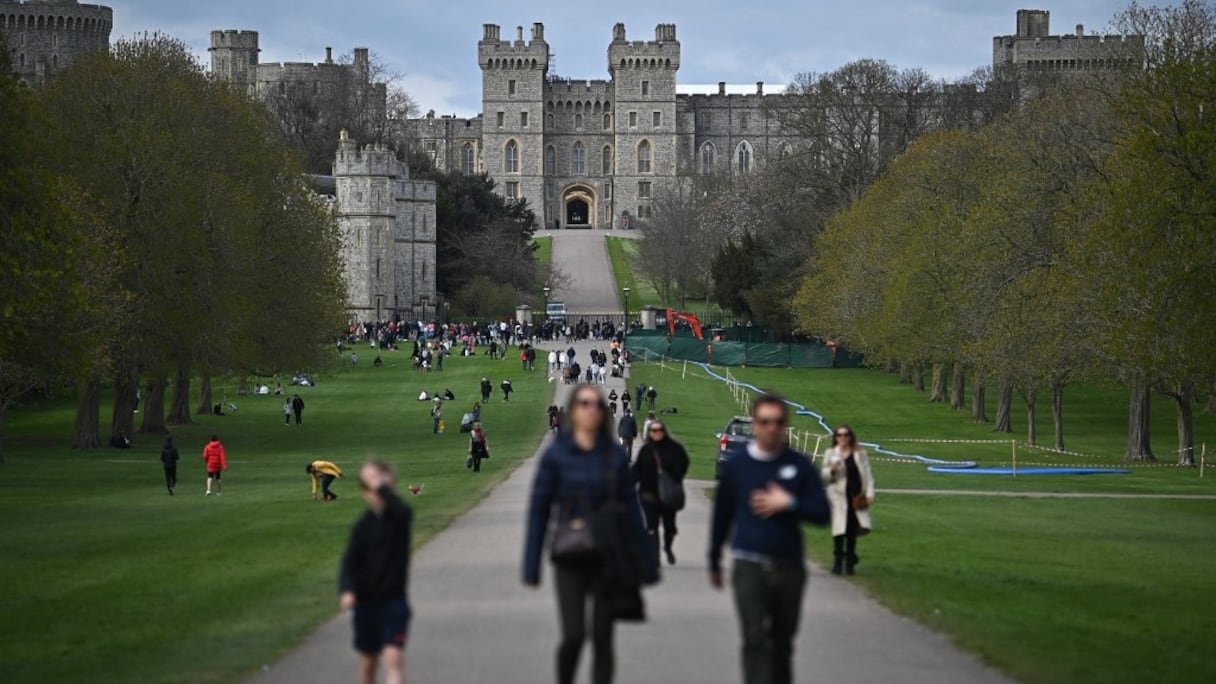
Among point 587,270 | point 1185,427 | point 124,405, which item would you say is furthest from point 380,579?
point 587,270

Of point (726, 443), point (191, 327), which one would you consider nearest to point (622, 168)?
point (191, 327)

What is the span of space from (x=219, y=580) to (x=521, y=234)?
358 feet

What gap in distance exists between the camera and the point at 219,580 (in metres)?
19.4

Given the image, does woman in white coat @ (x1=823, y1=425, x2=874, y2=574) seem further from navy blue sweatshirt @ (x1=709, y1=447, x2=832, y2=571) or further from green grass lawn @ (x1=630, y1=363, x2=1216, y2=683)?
navy blue sweatshirt @ (x1=709, y1=447, x2=832, y2=571)

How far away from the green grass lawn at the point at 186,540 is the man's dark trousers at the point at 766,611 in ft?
13.2

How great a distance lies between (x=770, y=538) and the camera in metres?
11.1

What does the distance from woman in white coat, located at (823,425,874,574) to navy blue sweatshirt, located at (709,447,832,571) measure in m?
6.83

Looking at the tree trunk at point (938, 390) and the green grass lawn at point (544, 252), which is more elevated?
the green grass lawn at point (544, 252)

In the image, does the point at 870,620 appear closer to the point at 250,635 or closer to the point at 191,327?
the point at 250,635

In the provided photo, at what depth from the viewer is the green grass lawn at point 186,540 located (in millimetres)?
15195

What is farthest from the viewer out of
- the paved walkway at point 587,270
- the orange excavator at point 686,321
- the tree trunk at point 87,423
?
the paved walkway at point 587,270

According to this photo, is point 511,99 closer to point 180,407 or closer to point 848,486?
point 180,407

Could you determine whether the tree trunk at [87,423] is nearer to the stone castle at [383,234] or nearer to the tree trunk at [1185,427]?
the tree trunk at [1185,427]

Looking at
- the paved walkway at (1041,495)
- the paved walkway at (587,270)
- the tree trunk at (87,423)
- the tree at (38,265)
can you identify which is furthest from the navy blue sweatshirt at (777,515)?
the paved walkway at (587,270)
